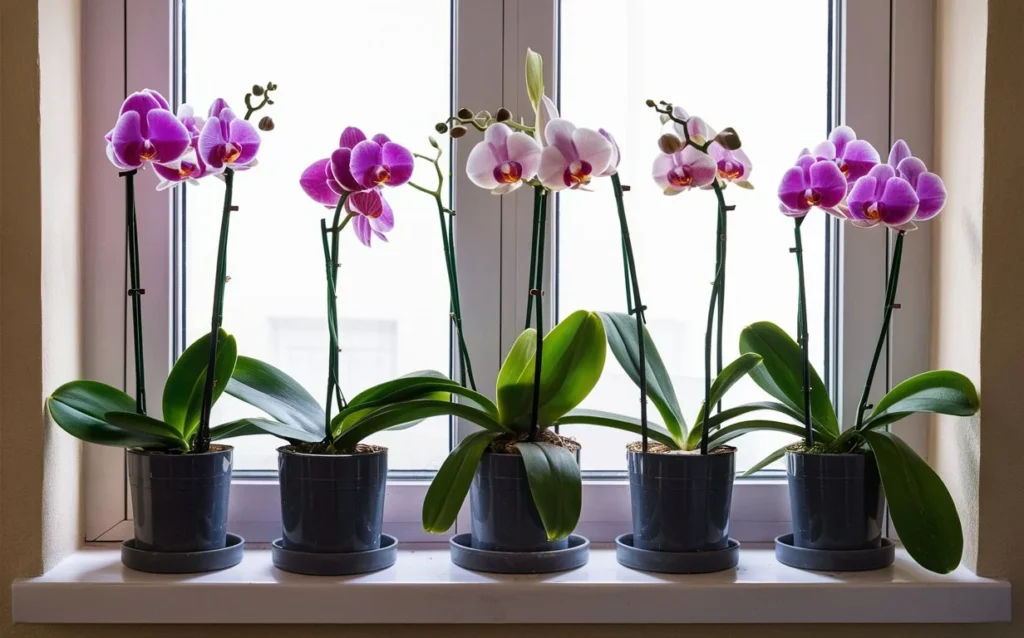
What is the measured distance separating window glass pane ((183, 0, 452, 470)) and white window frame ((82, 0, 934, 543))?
2.1 inches

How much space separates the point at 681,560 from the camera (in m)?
1.21

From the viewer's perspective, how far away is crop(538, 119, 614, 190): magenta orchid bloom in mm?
1106

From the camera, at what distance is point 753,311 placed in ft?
4.77

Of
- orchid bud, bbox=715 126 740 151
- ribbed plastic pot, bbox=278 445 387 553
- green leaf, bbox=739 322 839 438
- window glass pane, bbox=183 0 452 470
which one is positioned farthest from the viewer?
window glass pane, bbox=183 0 452 470

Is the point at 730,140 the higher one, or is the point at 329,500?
the point at 730,140

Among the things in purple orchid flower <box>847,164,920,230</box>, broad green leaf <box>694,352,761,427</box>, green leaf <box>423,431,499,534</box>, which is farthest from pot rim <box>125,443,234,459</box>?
purple orchid flower <box>847,164,920,230</box>

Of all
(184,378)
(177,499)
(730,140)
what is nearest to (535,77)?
(730,140)

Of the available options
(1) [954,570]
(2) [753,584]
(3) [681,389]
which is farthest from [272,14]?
(1) [954,570]

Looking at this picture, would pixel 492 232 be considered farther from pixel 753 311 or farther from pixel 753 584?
pixel 753 584

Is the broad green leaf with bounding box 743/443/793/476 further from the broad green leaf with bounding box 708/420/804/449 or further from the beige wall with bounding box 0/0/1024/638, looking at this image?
the beige wall with bounding box 0/0/1024/638

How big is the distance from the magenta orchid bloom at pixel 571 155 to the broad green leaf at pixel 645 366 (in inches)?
9.2

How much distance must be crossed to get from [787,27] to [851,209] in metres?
0.40

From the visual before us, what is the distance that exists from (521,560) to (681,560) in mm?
210

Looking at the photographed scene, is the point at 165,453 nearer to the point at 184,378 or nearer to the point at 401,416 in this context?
the point at 184,378
